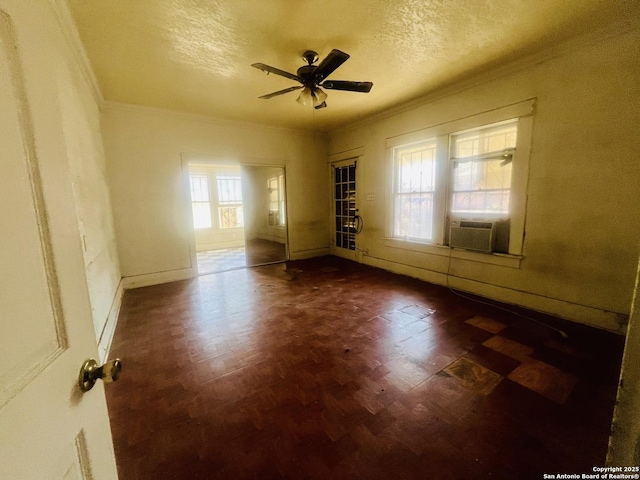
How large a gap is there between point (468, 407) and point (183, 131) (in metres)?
5.03

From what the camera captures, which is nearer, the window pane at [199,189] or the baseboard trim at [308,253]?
the baseboard trim at [308,253]

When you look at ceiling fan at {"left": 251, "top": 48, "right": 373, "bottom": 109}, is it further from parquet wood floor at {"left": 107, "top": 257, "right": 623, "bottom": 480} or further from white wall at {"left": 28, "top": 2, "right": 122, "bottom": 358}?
parquet wood floor at {"left": 107, "top": 257, "right": 623, "bottom": 480}

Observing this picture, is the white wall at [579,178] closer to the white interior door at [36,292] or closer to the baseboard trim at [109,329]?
the white interior door at [36,292]

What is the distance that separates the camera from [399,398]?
1.65 m

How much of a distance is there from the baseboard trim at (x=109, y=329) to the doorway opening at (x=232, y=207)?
3570 mm

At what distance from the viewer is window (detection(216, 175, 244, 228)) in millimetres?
7781

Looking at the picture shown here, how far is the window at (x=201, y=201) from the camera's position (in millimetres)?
7473

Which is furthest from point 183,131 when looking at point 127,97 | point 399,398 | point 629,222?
point 629,222

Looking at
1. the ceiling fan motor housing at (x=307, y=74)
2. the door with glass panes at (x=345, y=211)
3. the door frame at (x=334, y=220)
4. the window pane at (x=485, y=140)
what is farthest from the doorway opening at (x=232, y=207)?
the window pane at (x=485, y=140)

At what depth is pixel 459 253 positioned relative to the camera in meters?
3.53

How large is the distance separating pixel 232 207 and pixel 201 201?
91cm

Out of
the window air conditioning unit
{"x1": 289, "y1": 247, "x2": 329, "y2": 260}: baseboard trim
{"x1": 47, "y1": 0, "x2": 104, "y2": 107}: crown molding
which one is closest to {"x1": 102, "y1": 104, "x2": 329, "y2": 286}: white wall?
{"x1": 47, "y1": 0, "x2": 104, "y2": 107}: crown molding

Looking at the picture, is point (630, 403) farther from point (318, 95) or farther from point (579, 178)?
point (318, 95)

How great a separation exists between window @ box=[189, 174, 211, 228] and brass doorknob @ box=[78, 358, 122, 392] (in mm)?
7452
